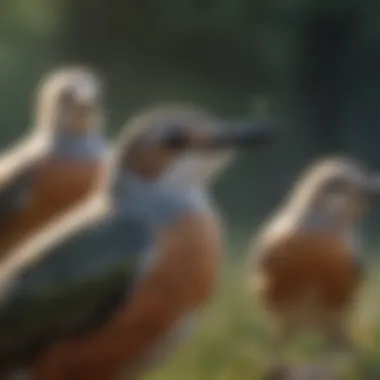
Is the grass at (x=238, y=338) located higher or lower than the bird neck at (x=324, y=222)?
lower

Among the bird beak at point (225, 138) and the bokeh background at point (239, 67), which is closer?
the bird beak at point (225, 138)

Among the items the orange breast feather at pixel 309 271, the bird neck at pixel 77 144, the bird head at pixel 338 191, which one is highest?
the bird neck at pixel 77 144

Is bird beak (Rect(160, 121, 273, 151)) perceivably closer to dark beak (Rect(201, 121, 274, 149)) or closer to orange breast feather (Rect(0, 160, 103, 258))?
dark beak (Rect(201, 121, 274, 149))

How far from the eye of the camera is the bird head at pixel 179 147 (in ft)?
3.43

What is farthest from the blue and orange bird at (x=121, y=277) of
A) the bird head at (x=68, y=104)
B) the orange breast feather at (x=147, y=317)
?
the bird head at (x=68, y=104)

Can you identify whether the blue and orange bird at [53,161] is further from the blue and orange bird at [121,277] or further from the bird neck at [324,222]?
the bird neck at [324,222]

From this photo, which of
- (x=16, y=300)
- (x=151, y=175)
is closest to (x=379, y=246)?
(x=151, y=175)

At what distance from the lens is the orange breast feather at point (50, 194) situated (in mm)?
1130

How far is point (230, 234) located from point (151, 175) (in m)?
0.12

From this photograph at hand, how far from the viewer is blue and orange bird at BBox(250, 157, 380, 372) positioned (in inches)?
45.6

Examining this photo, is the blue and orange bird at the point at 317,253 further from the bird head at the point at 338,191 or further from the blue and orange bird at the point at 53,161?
the blue and orange bird at the point at 53,161

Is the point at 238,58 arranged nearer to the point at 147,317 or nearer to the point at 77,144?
the point at 77,144

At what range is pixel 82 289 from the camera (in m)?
1.05

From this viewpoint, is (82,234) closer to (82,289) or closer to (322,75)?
(82,289)
